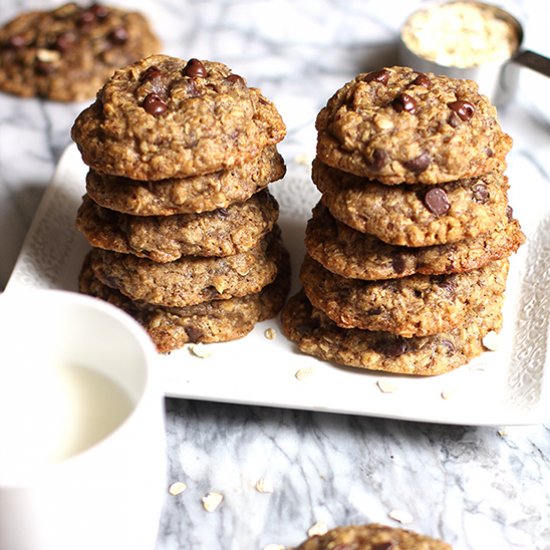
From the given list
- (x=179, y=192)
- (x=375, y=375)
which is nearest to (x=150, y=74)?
(x=179, y=192)

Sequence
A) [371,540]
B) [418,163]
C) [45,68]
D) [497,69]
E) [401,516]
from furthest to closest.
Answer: [45,68]
[497,69]
[401,516]
[418,163]
[371,540]

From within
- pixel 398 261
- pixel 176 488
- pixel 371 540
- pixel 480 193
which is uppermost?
pixel 480 193

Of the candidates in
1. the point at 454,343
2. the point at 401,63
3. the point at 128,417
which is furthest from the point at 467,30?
the point at 128,417

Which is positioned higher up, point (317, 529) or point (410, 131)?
point (410, 131)

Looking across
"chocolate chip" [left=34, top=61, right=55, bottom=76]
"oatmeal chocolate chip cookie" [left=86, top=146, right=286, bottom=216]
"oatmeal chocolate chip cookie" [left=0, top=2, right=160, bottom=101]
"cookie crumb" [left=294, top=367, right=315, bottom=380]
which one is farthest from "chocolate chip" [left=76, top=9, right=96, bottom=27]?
"cookie crumb" [left=294, top=367, right=315, bottom=380]

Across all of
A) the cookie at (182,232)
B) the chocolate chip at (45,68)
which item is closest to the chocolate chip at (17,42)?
the chocolate chip at (45,68)

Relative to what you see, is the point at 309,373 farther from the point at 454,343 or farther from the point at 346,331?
the point at 454,343

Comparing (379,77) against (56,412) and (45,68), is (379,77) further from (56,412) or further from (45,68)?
(45,68)
